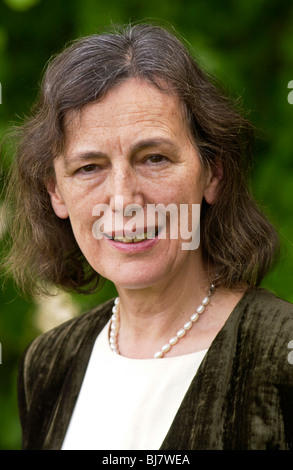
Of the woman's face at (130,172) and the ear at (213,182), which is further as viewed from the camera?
the ear at (213,182)

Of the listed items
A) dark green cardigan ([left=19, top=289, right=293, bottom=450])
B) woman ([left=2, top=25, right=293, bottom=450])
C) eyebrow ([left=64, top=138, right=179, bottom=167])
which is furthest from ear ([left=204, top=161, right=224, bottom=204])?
dark green cardigan ([left=19, top=289, right=293, bottom=450])

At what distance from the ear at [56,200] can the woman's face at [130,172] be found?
137 mm

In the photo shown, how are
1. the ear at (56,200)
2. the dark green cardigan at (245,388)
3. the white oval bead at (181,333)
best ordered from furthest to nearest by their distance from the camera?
1. the ear at (56,200)
2. the white oval bead at (181,333)
3. the dark green cardigan at (245,388)

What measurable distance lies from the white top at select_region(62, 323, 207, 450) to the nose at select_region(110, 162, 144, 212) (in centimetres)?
46

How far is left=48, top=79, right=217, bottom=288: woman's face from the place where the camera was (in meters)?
1.84

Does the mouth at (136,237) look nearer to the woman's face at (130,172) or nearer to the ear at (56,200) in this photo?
the woman's face at (130,172)

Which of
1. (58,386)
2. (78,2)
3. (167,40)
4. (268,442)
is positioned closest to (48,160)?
(167,40)

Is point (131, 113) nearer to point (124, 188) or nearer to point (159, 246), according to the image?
point (124, 188)

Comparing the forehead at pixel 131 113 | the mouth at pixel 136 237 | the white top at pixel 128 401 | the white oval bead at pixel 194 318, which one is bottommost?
the white top at pixel 128 401

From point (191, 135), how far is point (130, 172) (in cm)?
22

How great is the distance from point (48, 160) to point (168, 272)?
1.61 feet

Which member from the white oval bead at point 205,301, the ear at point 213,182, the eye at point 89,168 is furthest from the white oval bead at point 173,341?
the eye at point 89,168

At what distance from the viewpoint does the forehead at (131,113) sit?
6.03 feet

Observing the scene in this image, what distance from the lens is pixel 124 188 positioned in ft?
6.01
